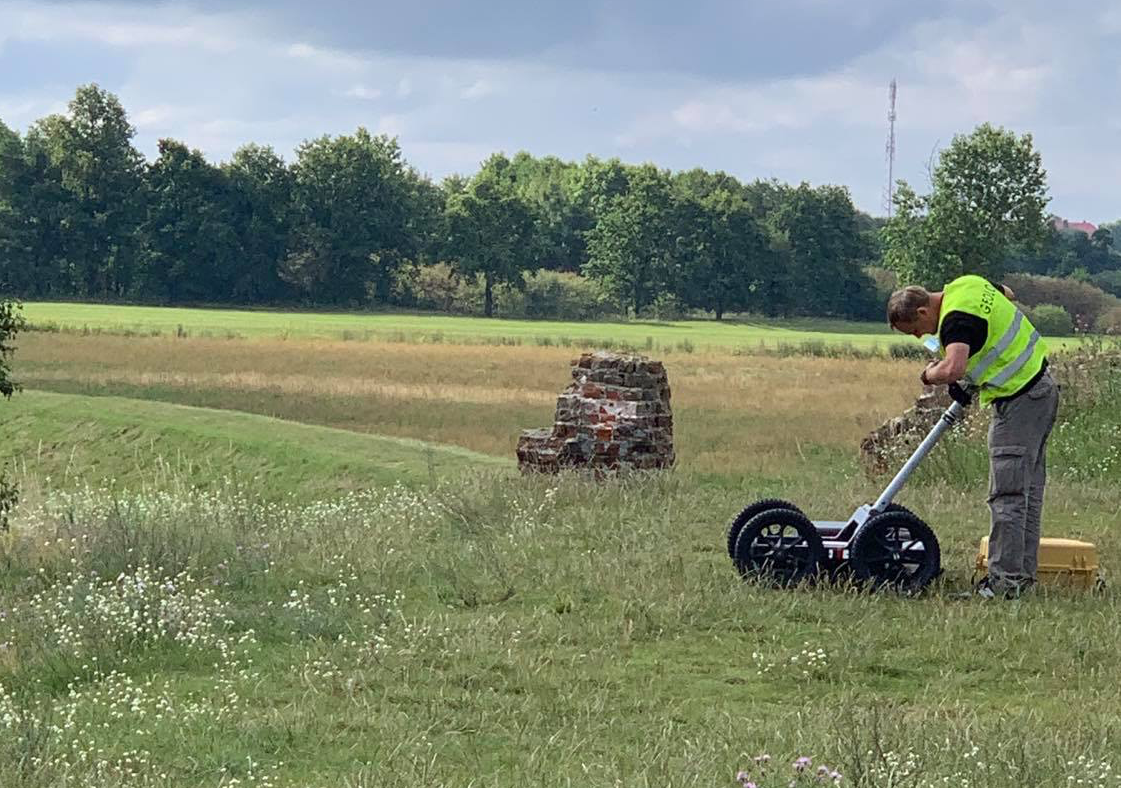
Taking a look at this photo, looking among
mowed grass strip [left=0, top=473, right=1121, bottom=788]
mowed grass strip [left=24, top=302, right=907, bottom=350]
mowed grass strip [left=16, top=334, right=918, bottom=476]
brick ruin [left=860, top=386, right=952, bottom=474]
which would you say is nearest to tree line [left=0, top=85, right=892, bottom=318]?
mowed grass strip [left=24, top=302, right=907, bottom=350]

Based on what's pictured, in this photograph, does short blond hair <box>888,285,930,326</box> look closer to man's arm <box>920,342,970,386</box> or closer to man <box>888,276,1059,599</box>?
man <box>888,276,1059,599</box>

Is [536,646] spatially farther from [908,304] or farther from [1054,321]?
[1054,321]

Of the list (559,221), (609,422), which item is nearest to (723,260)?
(559,221)

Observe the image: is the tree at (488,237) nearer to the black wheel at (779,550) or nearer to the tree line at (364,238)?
the tree line at (364,238)

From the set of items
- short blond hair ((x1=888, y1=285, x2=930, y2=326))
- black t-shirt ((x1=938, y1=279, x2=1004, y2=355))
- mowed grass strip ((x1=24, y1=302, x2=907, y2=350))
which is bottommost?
mowed grass strip ((x1=24, y1=302, x2=907, y2=350))

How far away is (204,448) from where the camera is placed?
73.0 feet

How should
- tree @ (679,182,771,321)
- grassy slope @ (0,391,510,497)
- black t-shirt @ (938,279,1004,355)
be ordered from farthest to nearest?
tree @ (679,182,771,321) → grassy slope @ (0,391,510,497) → black t-shirt @ (938,279,1004,355)

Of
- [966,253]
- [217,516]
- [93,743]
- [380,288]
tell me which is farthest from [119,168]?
[93,743]

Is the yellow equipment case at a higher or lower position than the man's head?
lower

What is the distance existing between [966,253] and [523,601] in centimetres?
6793

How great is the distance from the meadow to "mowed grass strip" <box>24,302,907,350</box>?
1712 inches

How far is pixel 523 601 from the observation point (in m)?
8.55

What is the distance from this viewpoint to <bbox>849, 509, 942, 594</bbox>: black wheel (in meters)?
8.50

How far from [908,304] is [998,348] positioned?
0.60m
